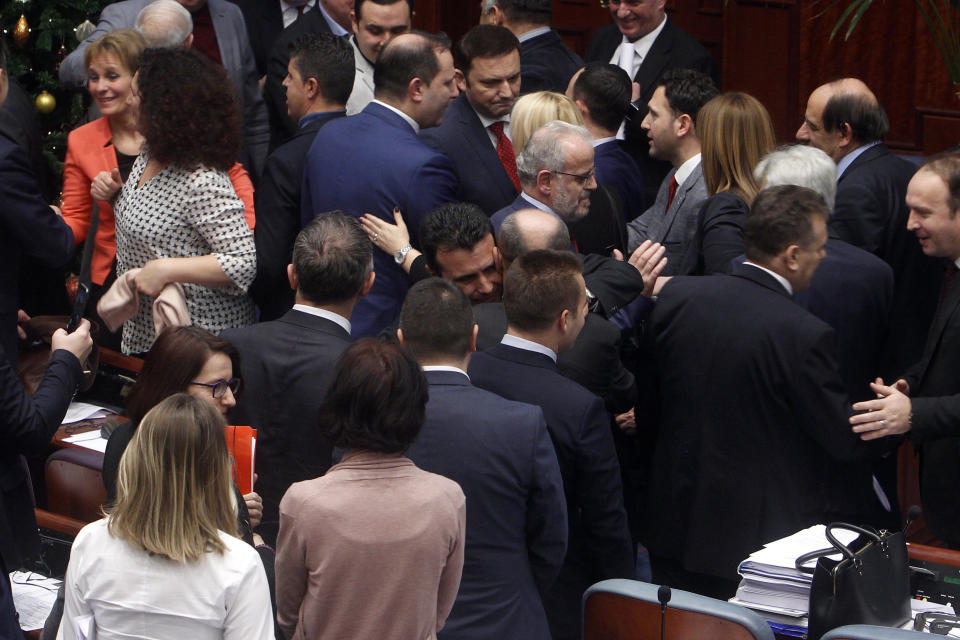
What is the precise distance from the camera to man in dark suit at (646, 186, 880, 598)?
3.57 m

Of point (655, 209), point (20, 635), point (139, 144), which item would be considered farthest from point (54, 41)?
point (20, 635)

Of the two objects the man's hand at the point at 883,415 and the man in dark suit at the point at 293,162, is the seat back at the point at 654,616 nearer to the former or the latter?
the man's hand at the point at 883,415

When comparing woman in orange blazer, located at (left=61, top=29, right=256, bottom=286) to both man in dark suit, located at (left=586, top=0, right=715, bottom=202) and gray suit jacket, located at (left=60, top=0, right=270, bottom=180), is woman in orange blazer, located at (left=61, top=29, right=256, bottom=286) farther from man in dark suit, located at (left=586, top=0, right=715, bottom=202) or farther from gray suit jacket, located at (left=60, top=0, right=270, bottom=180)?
man in dark suit, located at (left=586, top=0, right=715, bottom=202)

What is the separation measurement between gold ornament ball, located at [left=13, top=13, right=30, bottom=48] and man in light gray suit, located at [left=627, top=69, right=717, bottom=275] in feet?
9.19

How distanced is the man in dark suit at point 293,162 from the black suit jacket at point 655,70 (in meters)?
1.62

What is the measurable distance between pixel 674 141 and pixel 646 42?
1.38 m

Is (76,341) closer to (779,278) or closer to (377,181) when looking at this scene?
(377,181)

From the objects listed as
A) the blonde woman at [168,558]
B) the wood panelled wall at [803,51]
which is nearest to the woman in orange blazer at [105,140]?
the blonde woman at [168,558]

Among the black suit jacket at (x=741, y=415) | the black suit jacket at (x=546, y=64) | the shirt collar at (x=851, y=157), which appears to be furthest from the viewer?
the black suit jacket at (x=546, y=64)

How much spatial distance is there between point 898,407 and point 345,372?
1853mm

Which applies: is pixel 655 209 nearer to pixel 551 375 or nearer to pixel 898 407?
pixel 898 407

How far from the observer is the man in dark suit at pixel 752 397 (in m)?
3.57

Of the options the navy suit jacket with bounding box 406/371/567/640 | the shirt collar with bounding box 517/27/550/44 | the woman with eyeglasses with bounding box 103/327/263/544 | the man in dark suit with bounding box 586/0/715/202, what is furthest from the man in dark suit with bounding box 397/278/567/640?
the man in dark suit with bounding box 586/0/715/202

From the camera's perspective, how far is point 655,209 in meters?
4.91
